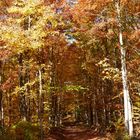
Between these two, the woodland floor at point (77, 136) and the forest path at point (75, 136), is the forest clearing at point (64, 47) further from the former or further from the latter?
the forest path at point (75, 136)

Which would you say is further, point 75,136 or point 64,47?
point 64,47

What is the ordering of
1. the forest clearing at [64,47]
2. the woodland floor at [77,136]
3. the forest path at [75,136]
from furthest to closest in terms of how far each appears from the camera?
the forest path at [75,136] < the woodland floor at [77,136] < the forest clearing at [64,47]

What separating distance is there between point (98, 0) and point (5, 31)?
7.57 metres

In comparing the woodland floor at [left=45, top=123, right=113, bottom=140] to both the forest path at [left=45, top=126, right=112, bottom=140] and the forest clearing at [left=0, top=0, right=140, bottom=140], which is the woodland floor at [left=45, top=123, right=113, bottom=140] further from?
the forest clearing at [left=0, top=0, right=140, bottom=140]

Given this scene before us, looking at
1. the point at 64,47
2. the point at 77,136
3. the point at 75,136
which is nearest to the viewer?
the point at 77,136

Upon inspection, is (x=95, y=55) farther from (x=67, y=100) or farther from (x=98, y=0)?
(x=67, y=100)

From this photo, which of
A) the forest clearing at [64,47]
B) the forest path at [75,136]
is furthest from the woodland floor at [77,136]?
the forest clearing at [64,47]

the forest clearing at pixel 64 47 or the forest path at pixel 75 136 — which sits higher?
the forest clearing at pixel 64 47

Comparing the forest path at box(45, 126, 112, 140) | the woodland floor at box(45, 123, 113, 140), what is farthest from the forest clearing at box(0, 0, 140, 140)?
the forest path at box(45, 126, 112, 140)

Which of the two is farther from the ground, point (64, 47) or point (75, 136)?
point (64, 47)

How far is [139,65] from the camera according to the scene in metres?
22.2

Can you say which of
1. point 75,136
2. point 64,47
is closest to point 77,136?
point 75,136

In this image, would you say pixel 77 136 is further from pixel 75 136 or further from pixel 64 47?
pixel 64 47

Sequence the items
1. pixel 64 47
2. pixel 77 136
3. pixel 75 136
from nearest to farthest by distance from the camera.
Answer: pixel 77 136
pixel 75 136
pixel 64 47
